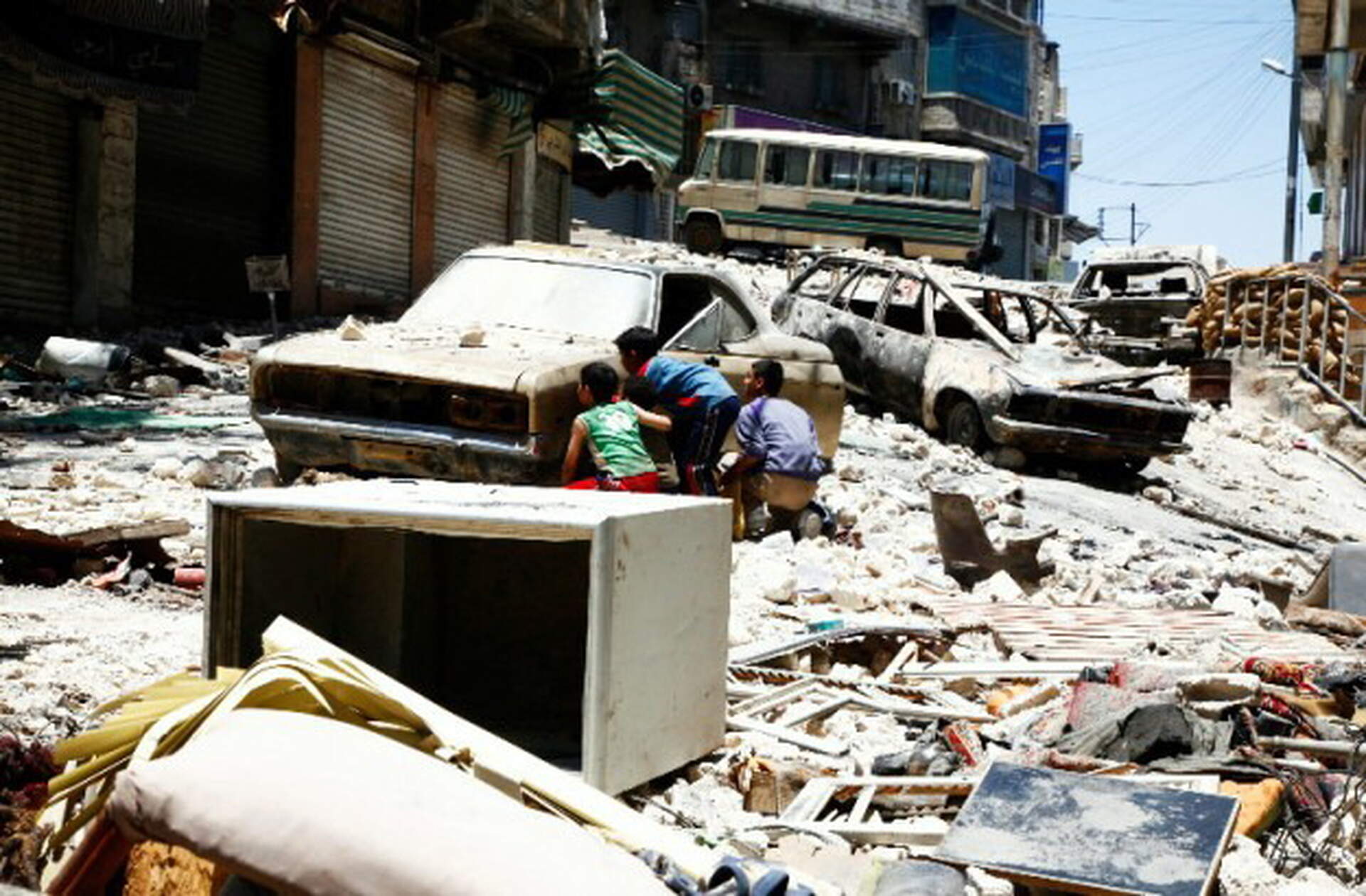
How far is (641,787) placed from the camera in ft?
15.3

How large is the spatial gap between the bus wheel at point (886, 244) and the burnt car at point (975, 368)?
637 inches

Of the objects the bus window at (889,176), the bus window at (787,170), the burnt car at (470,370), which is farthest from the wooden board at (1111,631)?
the bus window at (889,176)

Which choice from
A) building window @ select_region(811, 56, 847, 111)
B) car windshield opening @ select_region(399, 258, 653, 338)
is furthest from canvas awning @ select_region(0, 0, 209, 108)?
building window @ select_region(811, 56, 847, 111)

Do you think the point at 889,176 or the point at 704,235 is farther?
the point at 889,176

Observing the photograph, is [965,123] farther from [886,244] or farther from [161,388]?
[161,388]

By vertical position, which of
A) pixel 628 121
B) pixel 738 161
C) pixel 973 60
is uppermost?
pixel 973 60

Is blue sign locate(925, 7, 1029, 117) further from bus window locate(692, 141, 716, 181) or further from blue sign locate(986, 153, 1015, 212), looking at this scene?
bus window locate(692, 141, 716, 181)

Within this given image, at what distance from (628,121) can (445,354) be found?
17165 mm

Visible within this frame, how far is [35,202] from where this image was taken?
15039 millimetres

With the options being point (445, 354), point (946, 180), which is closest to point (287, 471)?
point (445, 354)

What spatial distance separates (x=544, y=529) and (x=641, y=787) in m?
0.89

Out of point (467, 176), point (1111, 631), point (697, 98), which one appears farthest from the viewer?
point (697, 98)

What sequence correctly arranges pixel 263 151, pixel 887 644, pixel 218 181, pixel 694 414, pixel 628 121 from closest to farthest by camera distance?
pixel 887 644, pixel 694 414, pixel 218 181, pixel 263 151, pixel 628 121

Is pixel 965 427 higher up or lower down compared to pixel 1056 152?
lower down
